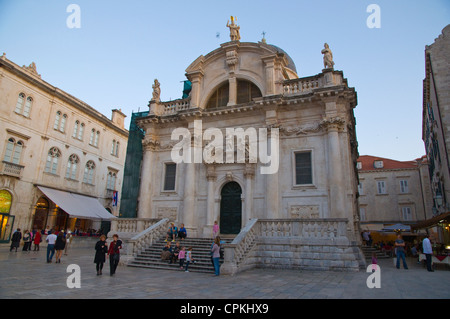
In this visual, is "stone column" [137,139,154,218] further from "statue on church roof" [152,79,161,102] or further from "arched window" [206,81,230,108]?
"arched window" [206,81,230,108]

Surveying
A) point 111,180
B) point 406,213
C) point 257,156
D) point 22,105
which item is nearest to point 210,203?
point 257,156

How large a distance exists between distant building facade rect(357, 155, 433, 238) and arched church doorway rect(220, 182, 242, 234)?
27575mm

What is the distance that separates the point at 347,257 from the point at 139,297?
954 centimetres

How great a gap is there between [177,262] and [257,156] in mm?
8173

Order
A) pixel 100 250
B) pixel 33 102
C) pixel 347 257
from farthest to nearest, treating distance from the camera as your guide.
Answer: pixel 33 102
pixel 347 257
pixel 100 250

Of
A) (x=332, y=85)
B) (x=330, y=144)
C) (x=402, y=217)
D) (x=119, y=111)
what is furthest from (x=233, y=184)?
(x=402, y=217)

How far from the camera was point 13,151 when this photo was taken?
25625 mm

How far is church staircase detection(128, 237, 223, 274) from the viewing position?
45.4ft

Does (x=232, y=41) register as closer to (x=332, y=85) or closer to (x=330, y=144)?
(x=332, y=85)

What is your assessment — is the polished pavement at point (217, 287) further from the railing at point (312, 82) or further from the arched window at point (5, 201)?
the arched window at point (5, 201)

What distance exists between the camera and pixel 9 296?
726 centimetres

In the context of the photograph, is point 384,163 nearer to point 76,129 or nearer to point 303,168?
point 303,168

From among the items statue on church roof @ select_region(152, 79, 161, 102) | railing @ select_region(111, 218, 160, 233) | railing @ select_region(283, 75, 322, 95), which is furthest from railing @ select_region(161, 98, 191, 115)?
railing @ select_region(111, 218, 160, 233)

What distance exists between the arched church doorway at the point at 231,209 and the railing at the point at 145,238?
11.9 ft
